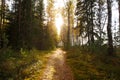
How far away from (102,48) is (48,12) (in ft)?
97.1

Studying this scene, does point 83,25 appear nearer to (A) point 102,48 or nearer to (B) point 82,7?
(B) point 82,7

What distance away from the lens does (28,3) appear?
34719 millimetres

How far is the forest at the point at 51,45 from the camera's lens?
15.2m

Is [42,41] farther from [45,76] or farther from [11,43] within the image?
[45,76]

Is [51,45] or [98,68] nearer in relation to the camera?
[98,68]

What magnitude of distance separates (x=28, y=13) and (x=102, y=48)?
52.6 ft

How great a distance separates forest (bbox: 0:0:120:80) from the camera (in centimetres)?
1522

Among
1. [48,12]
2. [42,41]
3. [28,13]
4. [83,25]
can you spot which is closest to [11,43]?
[28,13]

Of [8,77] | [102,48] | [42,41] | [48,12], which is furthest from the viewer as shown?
[48,12]

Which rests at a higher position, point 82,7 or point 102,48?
point 82,7

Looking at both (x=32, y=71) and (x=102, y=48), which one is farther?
(x=102, y=48)

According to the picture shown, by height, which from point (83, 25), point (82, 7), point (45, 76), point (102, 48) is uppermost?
point (82, 7)

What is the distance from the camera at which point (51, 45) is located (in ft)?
148

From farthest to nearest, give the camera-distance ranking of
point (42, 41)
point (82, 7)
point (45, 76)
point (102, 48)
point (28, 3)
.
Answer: point (42, 41) → point (82, 7) → point (28, 3) → point (102, 48) → point (45, 76)
